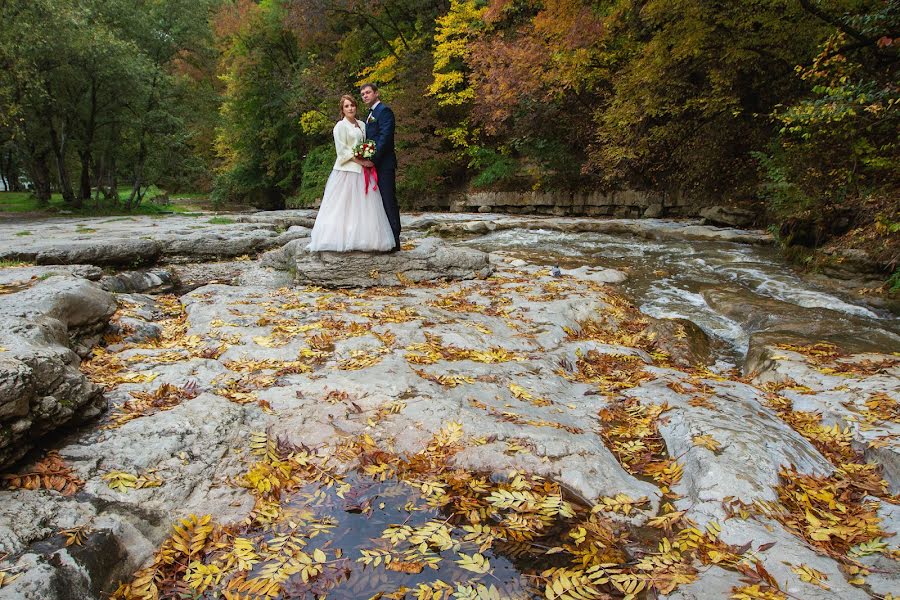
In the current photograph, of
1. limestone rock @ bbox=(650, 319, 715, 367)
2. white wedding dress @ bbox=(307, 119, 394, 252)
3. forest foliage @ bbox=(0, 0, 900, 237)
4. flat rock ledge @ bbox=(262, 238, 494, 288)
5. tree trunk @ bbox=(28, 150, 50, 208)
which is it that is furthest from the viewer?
tree trunk @ bbox=(28, 150, 50, 208)

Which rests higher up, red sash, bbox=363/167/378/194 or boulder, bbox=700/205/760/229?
red sash, bbox=363/167/378/194

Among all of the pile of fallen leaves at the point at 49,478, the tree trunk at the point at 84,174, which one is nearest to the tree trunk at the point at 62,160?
the tree trunk at the point at 84,174

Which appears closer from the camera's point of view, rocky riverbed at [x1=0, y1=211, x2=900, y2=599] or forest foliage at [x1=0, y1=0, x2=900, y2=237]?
rocky riverbed at [x1=0, y1=211, x2=900, y2=599]

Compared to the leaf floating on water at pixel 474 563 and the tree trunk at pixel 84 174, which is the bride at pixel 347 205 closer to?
the leaf floating on water at pixel 474 563

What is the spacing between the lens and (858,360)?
4391mm

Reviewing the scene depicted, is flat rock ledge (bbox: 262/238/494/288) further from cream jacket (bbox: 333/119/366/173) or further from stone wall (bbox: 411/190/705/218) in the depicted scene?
stone wall (bbox: 411/190/705/218)

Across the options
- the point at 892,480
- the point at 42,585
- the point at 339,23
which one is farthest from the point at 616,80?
the point at 339,23

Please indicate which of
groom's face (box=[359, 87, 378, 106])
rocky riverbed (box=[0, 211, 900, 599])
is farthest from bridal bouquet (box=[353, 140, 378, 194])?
rocky riverbed (box=[0, 211, 900, 599])

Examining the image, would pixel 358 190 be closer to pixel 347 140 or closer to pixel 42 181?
pixel 347 140

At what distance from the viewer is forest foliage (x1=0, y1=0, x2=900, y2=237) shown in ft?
26.5

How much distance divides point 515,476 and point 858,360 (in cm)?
390

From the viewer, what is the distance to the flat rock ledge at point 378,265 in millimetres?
7043

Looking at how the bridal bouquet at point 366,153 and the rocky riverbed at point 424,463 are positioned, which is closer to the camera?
the rocky riverbed at point 424,463

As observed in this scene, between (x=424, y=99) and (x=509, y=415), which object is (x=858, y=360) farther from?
(x=424, y=99)
